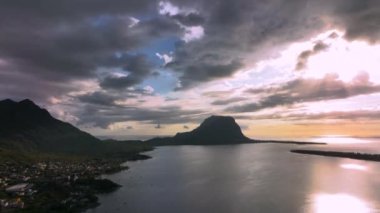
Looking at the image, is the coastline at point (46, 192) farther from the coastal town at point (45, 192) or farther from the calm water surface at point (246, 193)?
the calm water surface at point (246, 193)

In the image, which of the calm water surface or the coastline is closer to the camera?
the coastline

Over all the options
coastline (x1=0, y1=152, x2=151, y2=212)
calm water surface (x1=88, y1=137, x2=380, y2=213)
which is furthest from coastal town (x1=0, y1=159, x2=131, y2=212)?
calm water surface (x1=88, y1=137, x2=380, y2=213)

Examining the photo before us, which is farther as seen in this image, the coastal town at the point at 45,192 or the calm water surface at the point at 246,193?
the calm water surface at the point at 246,193

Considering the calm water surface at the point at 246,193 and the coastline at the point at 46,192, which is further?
the calm water surface at the point at 246,193

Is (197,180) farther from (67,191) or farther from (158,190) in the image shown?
(67,191)

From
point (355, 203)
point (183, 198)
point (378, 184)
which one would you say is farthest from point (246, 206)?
point (378, 184)

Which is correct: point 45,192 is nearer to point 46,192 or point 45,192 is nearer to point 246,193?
point 46,192

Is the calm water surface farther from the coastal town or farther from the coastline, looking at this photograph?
the coastal town

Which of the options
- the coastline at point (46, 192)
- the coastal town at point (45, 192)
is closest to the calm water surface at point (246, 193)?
the coastline at point (46, 192)

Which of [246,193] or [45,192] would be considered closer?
[45,192]

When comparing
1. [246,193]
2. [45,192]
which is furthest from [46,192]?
[246,193]

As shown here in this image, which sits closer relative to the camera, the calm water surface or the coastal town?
the coastal town

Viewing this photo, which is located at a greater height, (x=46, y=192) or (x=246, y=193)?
(x=46, y=192)
